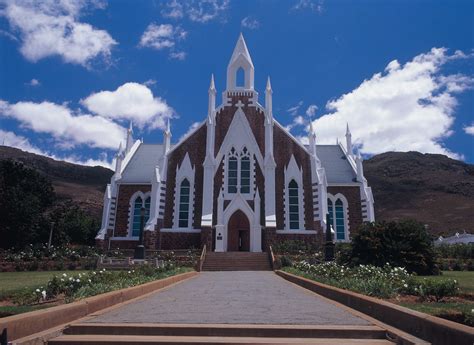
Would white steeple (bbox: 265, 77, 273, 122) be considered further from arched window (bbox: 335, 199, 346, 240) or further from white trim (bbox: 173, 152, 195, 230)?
arched window (bbox: 335, 199, 346, 240)

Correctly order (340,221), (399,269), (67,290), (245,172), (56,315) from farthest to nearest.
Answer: (340,221), (245,172), (399,269), (67,290), (56,315)

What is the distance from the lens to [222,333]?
5.90m

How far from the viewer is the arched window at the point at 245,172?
33375 millimetres

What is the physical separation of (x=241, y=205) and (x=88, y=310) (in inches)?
990

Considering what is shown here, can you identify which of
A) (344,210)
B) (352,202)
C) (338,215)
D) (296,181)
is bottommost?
(338,215)

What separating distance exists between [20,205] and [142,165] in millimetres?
13208

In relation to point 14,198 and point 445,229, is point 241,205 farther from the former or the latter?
point 445,229

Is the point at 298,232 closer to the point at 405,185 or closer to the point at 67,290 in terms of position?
the point at 67,290

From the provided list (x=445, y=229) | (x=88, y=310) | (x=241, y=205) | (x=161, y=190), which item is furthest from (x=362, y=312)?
(x=445, y=229)

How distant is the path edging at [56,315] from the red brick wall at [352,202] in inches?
1084

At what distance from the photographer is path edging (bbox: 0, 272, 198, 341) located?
4988mm

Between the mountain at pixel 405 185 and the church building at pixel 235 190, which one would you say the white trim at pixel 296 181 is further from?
the mountain at pixel 405 185

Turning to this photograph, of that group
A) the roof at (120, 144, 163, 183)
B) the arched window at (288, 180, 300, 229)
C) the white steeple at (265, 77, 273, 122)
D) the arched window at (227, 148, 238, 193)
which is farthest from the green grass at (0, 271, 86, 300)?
the white steeple at (265, 77, 273, 122)

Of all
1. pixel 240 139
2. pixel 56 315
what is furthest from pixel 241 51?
pixel 56 315
